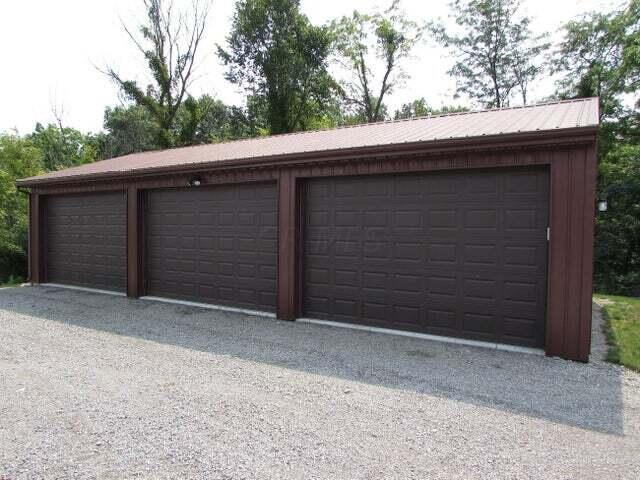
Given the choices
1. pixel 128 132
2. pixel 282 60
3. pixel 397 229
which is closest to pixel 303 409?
pixel 397 229

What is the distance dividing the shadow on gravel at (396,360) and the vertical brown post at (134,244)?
116 cm

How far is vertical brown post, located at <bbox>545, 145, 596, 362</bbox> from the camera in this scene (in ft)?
16.3

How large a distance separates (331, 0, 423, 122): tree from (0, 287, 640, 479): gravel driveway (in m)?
21.6

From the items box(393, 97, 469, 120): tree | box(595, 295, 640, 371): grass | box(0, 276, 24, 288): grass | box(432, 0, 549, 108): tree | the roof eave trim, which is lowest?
box(0, 276, 24, 288): grass

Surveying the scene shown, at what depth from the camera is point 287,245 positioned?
23.4 feet

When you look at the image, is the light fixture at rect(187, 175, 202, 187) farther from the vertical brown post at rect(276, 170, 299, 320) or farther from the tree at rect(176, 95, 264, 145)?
the tree at rect(176, 95, 264, 145)

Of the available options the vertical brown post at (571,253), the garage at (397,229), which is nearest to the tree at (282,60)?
the garage at (397,229)

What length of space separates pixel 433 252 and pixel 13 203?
14340 millimetres

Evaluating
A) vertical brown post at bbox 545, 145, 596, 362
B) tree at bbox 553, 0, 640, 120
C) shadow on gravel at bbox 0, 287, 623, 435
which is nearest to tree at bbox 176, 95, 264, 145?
tree at bbox 553, 0, 640, 120

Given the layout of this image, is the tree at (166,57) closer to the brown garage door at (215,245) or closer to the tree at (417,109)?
the tree at (417,109)

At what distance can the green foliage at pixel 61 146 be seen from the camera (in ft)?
85.5

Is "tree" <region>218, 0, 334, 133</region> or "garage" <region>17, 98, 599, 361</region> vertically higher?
"tree" <region>218, 0, 334, 133</region>

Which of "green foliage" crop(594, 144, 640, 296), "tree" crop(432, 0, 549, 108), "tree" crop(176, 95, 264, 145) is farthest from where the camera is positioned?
"tree" crop(176, 95, 264, 145)

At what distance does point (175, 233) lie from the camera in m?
8.73
